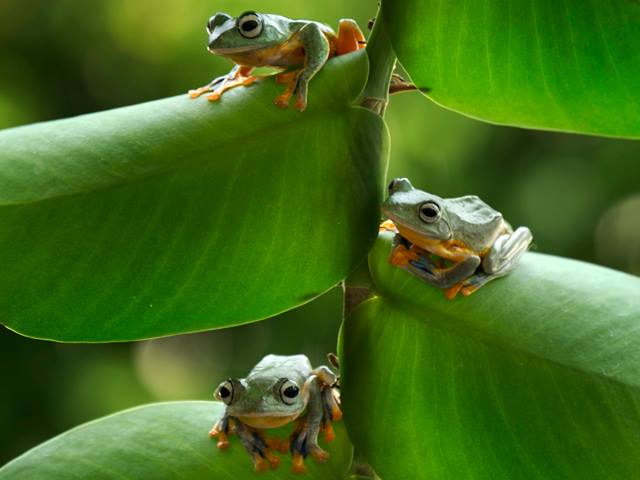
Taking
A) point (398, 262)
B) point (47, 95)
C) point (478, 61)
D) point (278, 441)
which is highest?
point (478, 61)

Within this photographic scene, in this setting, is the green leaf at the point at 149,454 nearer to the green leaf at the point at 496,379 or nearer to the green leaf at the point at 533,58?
the green leaf at the point at 496,379

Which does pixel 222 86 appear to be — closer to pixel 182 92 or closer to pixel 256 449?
pixel 256 449

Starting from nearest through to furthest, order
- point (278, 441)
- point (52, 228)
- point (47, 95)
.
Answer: point (52, 228) → point (278, 441) → point (47, 95)

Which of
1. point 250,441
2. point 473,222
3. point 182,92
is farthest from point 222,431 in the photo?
point 182,92

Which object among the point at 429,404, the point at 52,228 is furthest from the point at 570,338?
the point at 52,228

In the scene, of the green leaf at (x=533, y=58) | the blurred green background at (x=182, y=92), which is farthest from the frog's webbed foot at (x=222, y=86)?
the blurred green background at (x=182, y=92)

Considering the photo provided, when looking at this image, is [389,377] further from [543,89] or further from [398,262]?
[543,89]

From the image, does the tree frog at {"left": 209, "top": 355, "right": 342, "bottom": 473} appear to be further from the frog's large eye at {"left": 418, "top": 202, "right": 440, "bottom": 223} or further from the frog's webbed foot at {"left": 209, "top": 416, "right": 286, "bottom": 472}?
the frog's large eye at {"left": 418, "top": 202, "right": 440, "bottom": 223}
